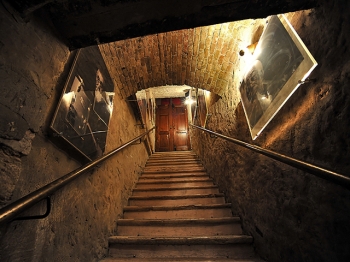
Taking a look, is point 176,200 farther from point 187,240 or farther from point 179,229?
point 187,240

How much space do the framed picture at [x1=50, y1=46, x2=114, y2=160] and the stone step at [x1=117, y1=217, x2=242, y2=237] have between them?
1.13 m

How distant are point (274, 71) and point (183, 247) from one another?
1971mm

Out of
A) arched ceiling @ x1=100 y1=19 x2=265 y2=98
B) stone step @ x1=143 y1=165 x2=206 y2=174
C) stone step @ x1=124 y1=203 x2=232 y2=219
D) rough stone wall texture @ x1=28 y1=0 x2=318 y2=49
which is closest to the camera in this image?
rough stone wall texture @ x1=28 y1=0 x2=318 y2=49

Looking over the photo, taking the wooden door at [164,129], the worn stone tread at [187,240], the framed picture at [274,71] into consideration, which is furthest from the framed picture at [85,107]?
the wooden door at [164,129]

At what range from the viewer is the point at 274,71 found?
1517mm

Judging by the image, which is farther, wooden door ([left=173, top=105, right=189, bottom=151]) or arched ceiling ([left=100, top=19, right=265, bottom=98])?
wooden door ([left=173, top=105, right=189, bottom=151])

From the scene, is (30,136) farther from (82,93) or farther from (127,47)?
(127,47)

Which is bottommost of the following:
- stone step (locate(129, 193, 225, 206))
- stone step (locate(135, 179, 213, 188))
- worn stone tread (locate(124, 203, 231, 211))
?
worn stone tread (locate(124, 203, 231, 211))

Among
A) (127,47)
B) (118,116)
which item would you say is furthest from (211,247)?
(127,47)

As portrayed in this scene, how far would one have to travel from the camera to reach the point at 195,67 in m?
2.82

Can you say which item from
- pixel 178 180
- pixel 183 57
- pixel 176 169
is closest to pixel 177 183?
pixel 178 180

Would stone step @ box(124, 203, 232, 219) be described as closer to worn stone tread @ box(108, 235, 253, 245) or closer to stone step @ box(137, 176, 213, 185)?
worn stone tread @ box(108, 235, 253, 245)

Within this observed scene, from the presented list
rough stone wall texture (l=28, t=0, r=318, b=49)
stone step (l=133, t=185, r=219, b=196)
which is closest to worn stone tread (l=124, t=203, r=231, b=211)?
stone step (l=133, t=185, r=219, b=196)

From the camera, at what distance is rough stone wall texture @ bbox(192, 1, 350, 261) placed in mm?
904
